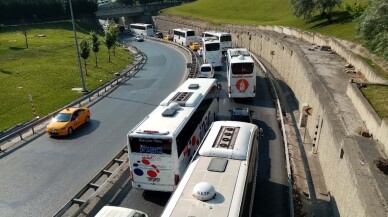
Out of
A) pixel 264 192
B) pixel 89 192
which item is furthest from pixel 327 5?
pixel 89 192

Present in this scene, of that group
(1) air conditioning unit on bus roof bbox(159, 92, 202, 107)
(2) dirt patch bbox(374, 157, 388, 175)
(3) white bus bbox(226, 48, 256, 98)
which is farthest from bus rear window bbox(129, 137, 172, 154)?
(3) white bus bbox(226, 48, 256, 98)

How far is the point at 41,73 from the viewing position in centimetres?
3853

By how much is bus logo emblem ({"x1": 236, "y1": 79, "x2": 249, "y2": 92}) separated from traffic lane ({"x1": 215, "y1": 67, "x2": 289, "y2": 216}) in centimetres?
143

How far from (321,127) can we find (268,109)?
9.18 metres

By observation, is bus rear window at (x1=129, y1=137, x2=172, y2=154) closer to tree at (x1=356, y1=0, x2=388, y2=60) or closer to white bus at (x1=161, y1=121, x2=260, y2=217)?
white bus at (x1=161, y1=121, x2=260, y2=217)

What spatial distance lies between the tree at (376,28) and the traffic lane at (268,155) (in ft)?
29.0

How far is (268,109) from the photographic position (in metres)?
27.9

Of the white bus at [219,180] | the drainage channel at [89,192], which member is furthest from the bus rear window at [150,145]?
the drainage channel at [89,192]

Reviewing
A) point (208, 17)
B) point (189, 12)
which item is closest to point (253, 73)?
point (208, 17)

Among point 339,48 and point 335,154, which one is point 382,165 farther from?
point 339,48

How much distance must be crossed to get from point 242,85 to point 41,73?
24.2 meters

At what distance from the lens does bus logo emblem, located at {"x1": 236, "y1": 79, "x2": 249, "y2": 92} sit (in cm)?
2847

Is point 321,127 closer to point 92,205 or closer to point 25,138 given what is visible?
point 92,205

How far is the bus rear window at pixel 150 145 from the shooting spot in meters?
14.1
